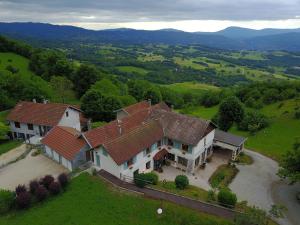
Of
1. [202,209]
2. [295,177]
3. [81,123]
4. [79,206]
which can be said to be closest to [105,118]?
[81,123]

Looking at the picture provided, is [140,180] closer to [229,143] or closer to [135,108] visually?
[229,143]

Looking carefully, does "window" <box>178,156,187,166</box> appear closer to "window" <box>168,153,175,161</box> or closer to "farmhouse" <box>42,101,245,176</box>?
"farmhouse" <box>42,101,245,176</box>

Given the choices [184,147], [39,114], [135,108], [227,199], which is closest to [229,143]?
[184,147]

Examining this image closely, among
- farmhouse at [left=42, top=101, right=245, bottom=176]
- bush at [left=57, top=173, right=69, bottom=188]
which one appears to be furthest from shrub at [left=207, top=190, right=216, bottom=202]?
bush at [left=57, top=173, right=69, bottom=188]

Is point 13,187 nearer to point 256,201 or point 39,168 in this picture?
point 39,168

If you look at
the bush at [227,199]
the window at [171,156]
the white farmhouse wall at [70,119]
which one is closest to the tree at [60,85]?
the white farmhouse wall at [70,119]

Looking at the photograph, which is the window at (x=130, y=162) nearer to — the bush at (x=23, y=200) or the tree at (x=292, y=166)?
the bush at (x=23, y=200)
